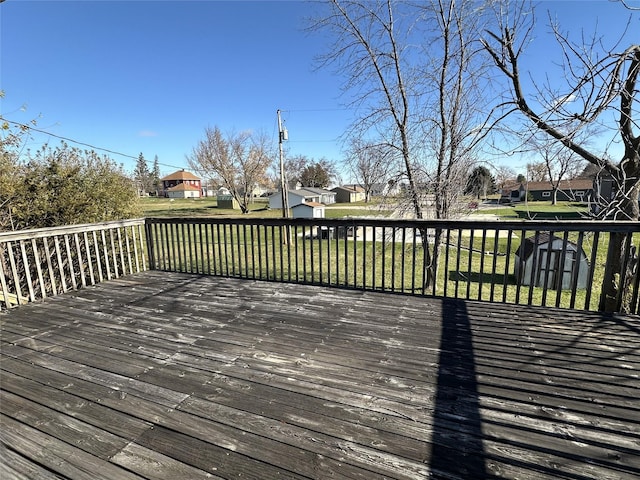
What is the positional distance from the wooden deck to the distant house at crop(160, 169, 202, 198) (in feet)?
210

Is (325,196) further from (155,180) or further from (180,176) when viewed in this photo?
(180,176)

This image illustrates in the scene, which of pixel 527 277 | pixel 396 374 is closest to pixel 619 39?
pixel 396 374

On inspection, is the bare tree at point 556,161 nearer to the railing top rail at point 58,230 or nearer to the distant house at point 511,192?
the railing top rail at point 58,230

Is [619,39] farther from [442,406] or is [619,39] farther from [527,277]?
[527,277]

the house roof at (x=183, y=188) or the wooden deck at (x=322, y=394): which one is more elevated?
the house roof at (x=183, y=188)

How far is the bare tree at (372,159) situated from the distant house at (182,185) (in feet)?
201

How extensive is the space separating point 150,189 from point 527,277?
72.1 meters

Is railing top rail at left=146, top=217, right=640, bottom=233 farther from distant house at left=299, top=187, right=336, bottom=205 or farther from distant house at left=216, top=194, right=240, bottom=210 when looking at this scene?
distant house at left=299, top=187, right=336, bottom=205

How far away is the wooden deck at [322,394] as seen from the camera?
128cm

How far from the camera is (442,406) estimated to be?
160cm

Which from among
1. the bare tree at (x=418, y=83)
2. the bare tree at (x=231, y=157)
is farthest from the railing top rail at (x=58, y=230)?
the bare tree at (x=231, y=157)

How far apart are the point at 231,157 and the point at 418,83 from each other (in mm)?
24898

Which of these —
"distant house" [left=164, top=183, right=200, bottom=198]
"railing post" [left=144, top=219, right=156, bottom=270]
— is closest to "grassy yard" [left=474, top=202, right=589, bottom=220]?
"railing post" [left=144, top=219, right=156, bottom=270]

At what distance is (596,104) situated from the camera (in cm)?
305
